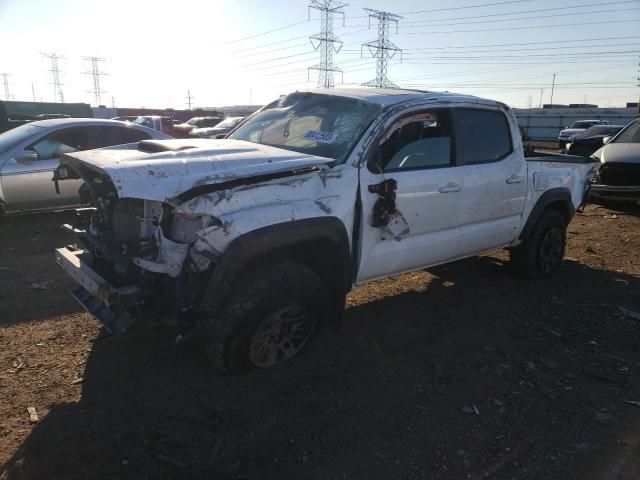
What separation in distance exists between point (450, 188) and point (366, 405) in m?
1.94

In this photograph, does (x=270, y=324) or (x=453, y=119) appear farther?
(x=453, y=119)

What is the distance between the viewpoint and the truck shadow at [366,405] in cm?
266

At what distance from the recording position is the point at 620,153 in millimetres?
9656

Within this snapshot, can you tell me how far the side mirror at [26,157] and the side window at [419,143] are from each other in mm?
5319

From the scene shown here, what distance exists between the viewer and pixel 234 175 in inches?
118

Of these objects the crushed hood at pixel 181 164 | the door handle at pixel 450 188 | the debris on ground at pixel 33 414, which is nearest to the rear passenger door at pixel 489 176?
the door handle at pixel 450 188

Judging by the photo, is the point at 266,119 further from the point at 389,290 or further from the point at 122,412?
the point at 122,412

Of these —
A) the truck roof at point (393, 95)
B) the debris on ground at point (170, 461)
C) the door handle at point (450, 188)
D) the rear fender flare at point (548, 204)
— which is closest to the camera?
the debris on ground at point (170, 461)

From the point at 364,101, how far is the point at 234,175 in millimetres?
1481

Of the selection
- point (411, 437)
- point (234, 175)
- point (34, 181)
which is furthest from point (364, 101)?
point (34, 181)

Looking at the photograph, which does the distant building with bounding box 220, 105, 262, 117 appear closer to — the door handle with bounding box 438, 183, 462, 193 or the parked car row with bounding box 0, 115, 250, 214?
the parked car row with bounding box 0, 115, 250, 214

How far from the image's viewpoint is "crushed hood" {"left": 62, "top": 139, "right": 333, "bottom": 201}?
2.88 m

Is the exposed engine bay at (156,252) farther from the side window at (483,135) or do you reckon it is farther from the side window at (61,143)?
the side window at (61,143)

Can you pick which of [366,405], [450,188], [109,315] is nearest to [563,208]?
[450,188]
